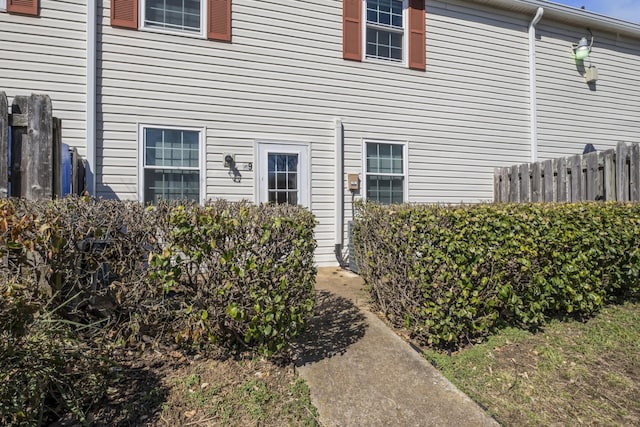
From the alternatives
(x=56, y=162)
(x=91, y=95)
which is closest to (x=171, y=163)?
(x=91, y=95)

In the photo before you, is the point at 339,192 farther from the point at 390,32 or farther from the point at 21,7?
the point at 21,7

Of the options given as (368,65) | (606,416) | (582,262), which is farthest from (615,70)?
(606,416)

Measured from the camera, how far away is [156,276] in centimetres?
246

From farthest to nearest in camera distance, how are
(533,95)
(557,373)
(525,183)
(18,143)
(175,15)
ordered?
(533,95), (525,183), (175,15), (18,143), (557,373)

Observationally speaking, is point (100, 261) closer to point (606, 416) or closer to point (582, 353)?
point (606, 416)

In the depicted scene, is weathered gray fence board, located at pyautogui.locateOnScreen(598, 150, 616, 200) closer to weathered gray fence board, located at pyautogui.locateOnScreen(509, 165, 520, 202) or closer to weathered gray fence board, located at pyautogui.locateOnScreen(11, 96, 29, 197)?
weathered gray fence board, located at pyautogui.locateOnScreen(509, 165, 520, 202)

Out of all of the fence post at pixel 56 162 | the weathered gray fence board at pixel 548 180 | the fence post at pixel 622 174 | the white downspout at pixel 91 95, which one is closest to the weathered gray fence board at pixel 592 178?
the fence post at pixel 622 174

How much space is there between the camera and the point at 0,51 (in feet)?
16.0

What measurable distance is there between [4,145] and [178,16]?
3697 mm

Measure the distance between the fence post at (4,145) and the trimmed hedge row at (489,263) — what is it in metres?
3.31

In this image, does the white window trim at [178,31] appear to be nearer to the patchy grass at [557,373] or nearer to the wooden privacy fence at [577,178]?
the patchy grass at [557,373]

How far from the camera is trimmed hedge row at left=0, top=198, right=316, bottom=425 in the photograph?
231 cm

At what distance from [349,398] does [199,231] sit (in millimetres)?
1520

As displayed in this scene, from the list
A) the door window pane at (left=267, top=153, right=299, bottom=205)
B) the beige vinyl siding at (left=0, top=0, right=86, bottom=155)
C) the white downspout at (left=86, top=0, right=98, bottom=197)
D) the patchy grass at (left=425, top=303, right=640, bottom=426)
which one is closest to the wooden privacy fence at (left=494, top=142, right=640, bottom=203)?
the patchy grass at (left=425, top=303, right=640, bottom=426)
